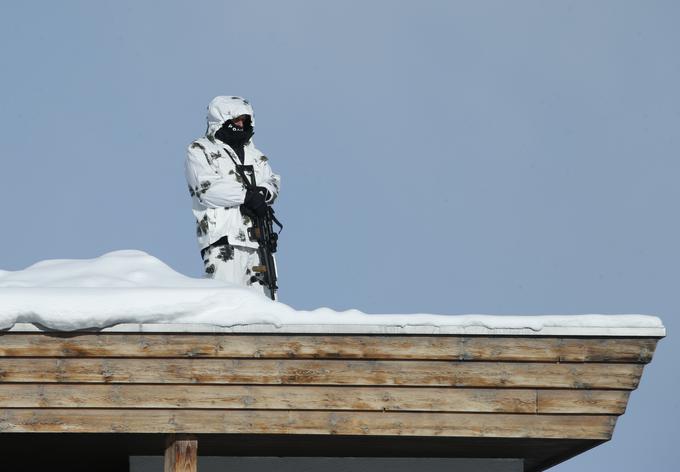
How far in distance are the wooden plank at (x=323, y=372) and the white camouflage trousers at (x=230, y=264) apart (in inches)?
103

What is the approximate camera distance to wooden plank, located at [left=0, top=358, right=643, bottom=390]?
30.3 ft

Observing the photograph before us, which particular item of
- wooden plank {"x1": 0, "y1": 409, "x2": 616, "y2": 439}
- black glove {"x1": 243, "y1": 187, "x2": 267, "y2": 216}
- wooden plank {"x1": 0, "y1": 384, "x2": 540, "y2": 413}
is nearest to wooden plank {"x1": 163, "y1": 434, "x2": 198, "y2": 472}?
wooden plank {"x1": 0, "y1": 409, "x2": 616, "y2": 439}

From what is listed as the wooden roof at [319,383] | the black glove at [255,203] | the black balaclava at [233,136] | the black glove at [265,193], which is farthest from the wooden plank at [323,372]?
the black balaclava at [233,136]

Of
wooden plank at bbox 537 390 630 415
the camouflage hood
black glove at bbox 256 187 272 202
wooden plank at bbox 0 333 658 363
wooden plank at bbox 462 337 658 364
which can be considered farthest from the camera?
the camouflage hood

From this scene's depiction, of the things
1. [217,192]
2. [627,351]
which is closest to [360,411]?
[627,351]

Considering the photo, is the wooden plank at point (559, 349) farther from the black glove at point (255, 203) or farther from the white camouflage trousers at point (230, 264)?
the black glove at point (255, 203)

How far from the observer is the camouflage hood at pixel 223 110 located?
12.3 meters

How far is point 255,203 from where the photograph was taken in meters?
12.0

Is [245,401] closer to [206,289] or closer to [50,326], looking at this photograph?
[206,289]

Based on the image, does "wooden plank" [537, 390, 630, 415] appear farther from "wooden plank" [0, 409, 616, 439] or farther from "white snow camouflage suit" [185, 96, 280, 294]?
"white snow camouflage suit" [185, 96, 280, 294]

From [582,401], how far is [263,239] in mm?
3614

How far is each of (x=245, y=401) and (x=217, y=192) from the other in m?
2.96

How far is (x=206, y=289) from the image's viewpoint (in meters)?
9.34

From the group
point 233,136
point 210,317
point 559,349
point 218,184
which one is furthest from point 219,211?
point 559,349
